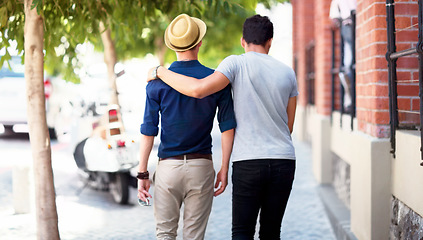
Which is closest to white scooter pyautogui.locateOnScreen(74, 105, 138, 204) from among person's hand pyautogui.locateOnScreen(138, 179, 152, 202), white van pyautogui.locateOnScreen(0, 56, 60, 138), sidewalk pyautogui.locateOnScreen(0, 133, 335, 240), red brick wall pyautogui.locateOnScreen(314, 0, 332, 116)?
sidewalk pyautogui.locateOnScreen(0, 133, 335, 240)

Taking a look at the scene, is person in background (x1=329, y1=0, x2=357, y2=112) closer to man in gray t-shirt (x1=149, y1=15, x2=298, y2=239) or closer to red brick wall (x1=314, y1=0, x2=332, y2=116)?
red brick wall (x1=314, y1=0, x2=332, y2=116)

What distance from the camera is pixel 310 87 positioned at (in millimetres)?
13820

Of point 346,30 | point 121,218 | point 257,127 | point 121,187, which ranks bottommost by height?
point 121,218

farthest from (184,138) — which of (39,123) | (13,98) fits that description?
(13,98)

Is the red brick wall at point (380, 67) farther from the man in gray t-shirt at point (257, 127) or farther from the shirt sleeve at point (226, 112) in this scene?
the shirt sleeve at point (226, 112)

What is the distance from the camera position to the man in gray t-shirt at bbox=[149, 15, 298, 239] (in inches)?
139

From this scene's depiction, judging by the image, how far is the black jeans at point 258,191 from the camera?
3.53 metres

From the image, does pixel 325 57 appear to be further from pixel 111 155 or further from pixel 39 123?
pixel 39 123

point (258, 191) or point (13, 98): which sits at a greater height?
point (13, 98)

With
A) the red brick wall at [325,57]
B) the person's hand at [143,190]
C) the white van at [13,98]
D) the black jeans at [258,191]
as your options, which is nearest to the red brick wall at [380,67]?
the black jeans at [258,191]

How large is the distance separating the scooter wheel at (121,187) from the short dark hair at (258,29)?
14.7 ft

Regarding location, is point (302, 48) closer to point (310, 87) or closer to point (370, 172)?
point (310, 87)

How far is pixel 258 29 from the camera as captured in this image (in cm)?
360

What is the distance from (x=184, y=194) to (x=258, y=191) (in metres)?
0.44
